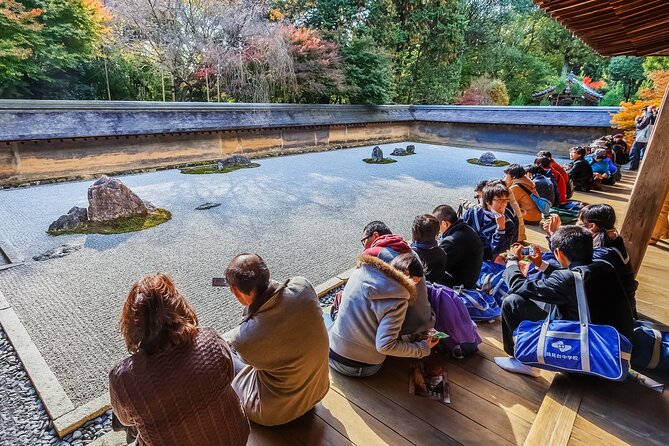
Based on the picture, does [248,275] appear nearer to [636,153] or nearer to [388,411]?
[388,411]

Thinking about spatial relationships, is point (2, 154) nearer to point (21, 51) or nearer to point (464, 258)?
point (21, 51)

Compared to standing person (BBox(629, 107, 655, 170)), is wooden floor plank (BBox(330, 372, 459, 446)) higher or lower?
lower

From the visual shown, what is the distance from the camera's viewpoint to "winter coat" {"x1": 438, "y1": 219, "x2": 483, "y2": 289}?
2.61 m

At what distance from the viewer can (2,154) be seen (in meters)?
7.30

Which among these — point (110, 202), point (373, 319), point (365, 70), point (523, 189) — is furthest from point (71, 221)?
point (365, 70)

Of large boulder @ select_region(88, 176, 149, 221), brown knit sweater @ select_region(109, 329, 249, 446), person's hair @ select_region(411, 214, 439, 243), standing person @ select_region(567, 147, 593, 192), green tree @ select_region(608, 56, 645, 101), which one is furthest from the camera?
green tree @ select_region(608, 56, 645, 101)

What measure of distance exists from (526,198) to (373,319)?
3.74 m

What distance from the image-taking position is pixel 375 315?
5.99 feet

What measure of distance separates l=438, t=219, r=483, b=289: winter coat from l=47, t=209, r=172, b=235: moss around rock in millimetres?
4479

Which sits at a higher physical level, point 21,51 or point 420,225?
point 21,51

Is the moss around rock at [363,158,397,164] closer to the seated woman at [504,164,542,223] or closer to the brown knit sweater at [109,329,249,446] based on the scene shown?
the seated woman at [504,164,542,223]

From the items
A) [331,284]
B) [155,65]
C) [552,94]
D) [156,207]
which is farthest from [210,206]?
[552,94]

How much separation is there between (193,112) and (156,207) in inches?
239

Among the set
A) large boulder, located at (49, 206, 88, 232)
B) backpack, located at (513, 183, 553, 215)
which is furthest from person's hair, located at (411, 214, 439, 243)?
large boulder, located at (49, 206, 88, 232)
